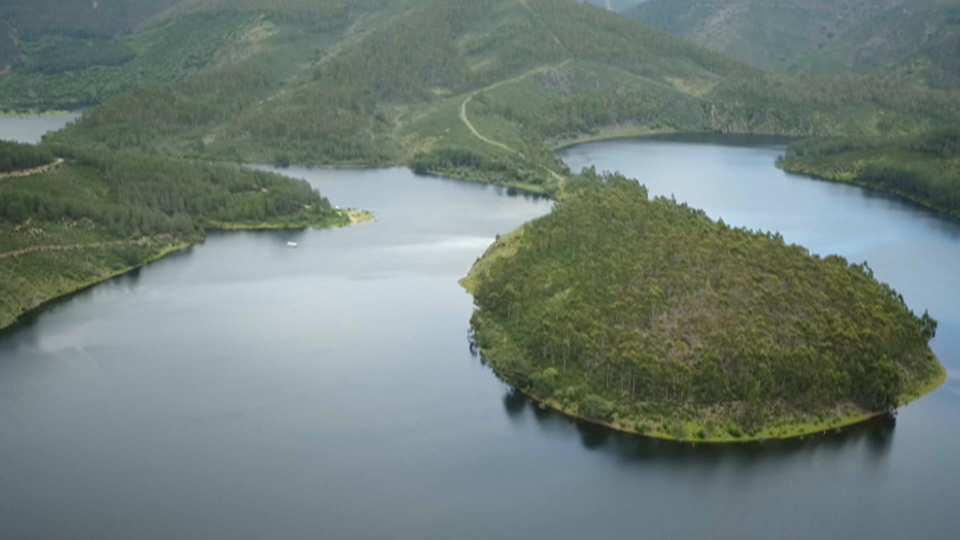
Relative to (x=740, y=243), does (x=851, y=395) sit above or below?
below

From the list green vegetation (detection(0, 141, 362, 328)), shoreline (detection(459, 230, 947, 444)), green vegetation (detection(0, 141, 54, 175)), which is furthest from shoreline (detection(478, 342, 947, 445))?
green vegetation (detection(0, 141, 54, 175))

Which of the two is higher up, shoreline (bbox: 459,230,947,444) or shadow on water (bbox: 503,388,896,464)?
shoreline (bbox: 459,230,947,444)

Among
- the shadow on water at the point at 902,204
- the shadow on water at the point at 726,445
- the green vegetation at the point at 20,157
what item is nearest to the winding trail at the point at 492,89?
the shadow on water at the point at 902,204

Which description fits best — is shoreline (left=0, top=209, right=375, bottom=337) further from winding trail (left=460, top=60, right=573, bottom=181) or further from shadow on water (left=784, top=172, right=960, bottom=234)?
shadow on water (left=784, top=172, right=960, bottom=234)

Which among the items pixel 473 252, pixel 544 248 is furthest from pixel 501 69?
pixel 544 248

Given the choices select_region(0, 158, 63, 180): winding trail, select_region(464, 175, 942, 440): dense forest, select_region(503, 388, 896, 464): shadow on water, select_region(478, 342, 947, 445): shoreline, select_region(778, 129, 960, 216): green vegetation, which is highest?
select_region(0, 158, 63, 180): winding trail

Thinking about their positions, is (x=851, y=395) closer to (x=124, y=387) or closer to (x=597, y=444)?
(x=597, y=444)
